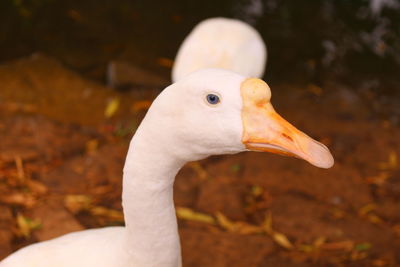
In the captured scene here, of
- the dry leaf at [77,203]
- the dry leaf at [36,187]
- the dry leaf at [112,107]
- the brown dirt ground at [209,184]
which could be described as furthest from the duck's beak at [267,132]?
the dry leaf at [112,107]

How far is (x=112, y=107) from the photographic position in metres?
4.93

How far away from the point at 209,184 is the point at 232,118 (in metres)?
2.45

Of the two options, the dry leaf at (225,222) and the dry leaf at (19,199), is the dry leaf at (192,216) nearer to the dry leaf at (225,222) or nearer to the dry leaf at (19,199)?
the dry leaf at (225,222)

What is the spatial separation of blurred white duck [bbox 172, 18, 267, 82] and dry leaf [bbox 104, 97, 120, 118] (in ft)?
2.52

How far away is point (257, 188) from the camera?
4.17 meters

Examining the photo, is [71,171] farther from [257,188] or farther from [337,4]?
[337,4]

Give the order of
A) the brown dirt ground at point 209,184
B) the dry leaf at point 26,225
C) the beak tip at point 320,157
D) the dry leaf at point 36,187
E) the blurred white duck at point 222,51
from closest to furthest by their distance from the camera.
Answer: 1. the beak tip at point 320,157
2. the dry leaf at point 26,225
3. the brown dirt ground at point 209,184
4. the dry leaf at point 36,187
5. the blurred white duck at point 222,51

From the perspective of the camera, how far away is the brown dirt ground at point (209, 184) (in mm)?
3504

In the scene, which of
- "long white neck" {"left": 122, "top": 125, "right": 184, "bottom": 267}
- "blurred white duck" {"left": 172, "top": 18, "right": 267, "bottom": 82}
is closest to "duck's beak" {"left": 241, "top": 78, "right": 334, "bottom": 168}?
"long white neck" {"left": 122, "top": 125, "right": 184, "bottom": 267}

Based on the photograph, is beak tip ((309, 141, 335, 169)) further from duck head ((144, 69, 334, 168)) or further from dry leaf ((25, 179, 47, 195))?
dry leaf ((25, 179, 47, 195))

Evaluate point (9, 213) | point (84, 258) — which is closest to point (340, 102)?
point (9, 213)

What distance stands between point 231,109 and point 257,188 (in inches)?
104

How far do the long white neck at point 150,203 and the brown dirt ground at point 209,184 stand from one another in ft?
4.41

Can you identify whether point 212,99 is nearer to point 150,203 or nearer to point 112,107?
point 150,203
